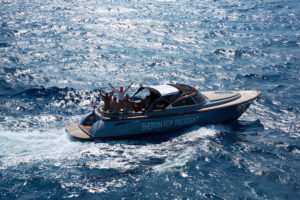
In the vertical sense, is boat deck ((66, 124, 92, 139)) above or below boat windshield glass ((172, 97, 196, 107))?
below

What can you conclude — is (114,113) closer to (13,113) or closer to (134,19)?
(13,113)

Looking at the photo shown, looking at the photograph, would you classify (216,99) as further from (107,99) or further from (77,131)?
(77,131)

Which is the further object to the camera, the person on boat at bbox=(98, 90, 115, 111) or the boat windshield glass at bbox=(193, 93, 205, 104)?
the boat windshield glass at bbox=(193, 93, 205, 104)

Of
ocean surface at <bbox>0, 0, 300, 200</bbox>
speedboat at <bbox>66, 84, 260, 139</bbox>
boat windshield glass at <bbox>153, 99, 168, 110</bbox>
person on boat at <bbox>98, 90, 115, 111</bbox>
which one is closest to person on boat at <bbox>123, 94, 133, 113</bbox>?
speedboat at <bbox>66, 84, 260, 139</bbox>

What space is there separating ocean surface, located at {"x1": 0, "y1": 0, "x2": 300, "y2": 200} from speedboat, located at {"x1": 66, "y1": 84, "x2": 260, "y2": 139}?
53 cm

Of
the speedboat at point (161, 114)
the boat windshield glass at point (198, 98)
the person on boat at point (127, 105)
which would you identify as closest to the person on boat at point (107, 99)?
the speedboat at point (161, 114)

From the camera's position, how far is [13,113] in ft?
68.9

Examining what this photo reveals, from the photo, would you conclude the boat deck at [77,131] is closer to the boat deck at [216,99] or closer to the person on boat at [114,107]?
the boat deck at [216,99]

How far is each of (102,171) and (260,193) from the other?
21.5ft

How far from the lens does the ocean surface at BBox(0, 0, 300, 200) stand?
564 inches

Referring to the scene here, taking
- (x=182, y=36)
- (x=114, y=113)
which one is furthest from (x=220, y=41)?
(x=114, y=113)

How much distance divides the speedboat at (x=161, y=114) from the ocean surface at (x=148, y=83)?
1.73 feet

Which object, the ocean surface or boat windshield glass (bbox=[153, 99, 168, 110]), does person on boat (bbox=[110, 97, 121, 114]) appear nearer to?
the ocean surface

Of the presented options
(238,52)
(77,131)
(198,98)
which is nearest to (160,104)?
(198,98)
